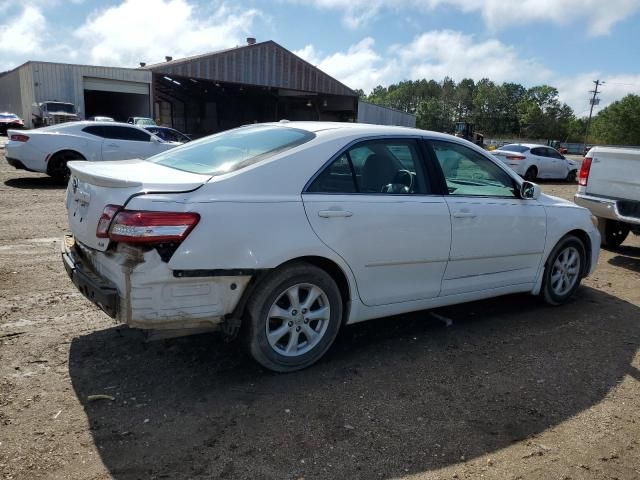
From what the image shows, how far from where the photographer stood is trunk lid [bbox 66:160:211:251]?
3043 mm

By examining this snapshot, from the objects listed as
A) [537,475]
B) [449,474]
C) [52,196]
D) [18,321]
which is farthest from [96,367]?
[52,196]

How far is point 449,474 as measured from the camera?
2615mm

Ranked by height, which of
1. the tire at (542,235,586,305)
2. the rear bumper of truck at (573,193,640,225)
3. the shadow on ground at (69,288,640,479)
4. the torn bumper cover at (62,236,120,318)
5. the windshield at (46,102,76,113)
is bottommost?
the shadow on ground at (69,288,640,479)

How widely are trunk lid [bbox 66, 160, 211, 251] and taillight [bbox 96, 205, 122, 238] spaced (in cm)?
3

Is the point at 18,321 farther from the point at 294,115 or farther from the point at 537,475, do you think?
the point at 294,115

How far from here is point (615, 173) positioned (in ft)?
24.3

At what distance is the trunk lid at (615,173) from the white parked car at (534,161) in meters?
12.5

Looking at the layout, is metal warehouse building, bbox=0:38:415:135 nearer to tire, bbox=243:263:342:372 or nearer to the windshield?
the windshield

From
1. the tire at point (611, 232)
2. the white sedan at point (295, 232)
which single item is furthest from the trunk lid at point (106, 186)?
the tire at point (611, 232)

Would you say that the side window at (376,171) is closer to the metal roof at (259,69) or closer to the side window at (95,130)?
the side window at (95,130)

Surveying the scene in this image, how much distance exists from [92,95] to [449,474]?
47.5 m

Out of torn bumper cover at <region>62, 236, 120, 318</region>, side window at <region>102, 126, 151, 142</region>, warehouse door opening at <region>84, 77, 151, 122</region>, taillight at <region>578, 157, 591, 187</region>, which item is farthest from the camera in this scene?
warehouse door opening at <region>84, 77, 151, 122</region>

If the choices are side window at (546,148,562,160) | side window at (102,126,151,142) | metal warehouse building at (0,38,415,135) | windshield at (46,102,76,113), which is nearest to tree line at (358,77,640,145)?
metal warehouse building at (0,38,415,135)

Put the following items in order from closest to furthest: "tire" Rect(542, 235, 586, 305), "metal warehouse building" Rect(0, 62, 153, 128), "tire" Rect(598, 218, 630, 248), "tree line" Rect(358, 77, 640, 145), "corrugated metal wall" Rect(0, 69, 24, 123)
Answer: "tire" Rect(542, 235, 586, 305), "tire" Rect(598, 218, 630, 248), "metal warehouse building" Rect(0, 62, 153, 128), "corrugated metal wall" Rect(0, 69, 24, 123), "tree line" Rect(358, 77, 640, 145)
